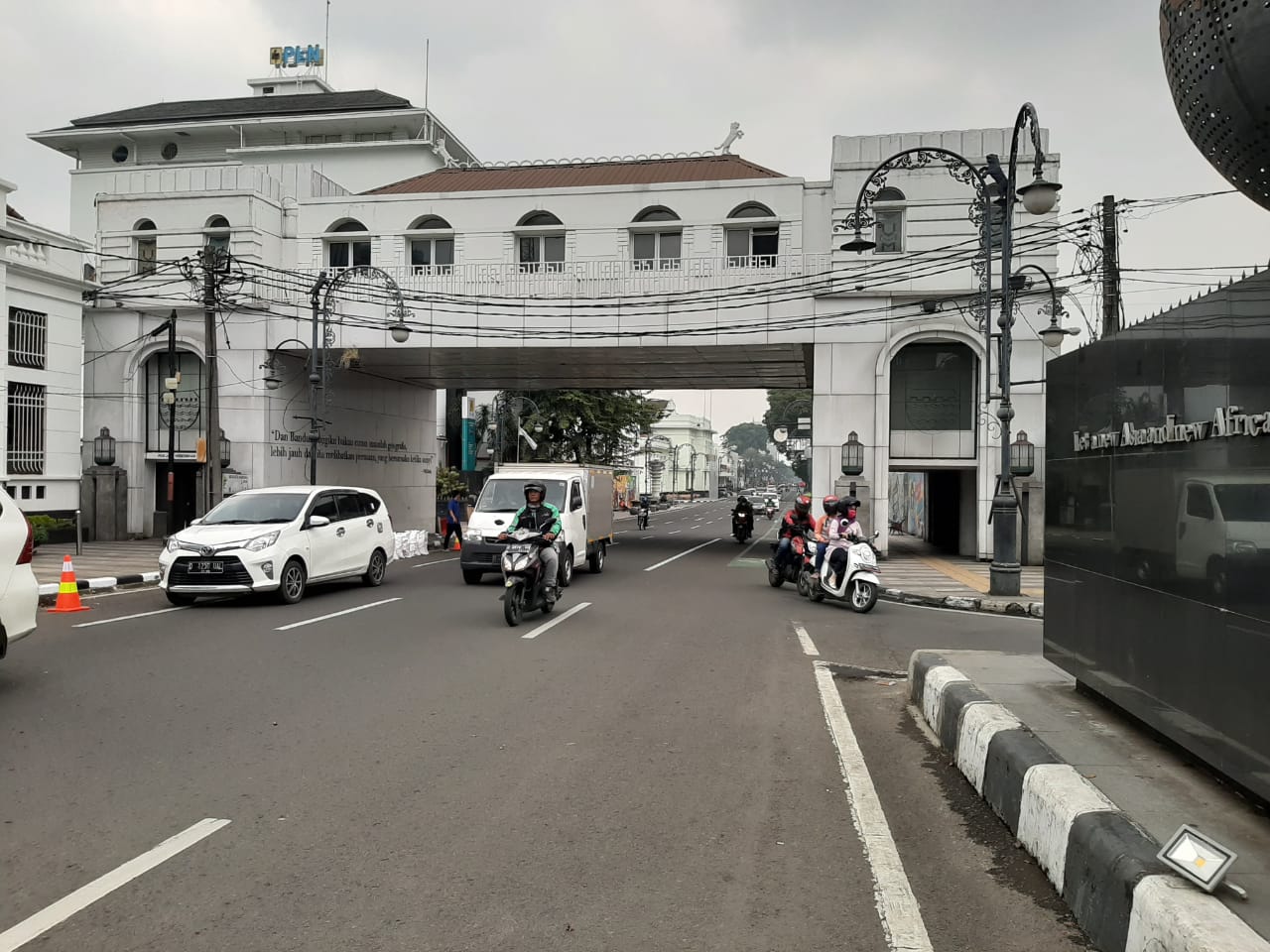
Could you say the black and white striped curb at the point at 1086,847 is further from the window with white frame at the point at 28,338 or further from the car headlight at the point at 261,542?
the window with white frame at the point at 28,338

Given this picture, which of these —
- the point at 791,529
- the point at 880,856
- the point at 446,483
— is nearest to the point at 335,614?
the point at 791,529

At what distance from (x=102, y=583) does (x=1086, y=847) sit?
53.1 ft

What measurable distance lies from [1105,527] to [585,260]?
22.5 m

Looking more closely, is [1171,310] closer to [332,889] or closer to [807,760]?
[807,760]

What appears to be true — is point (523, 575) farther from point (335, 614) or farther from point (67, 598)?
point (67, 598)

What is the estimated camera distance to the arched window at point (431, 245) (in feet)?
91.5

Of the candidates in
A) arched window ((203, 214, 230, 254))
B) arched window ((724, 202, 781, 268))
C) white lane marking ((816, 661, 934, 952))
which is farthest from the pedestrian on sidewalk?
white lane marking ((816, 661, 934, 952))

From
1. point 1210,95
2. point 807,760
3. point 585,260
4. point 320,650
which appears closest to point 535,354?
point 585,260

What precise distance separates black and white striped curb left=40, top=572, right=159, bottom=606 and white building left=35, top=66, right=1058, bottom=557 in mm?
→ 8415

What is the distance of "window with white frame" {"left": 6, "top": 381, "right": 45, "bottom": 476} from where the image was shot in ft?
78.9

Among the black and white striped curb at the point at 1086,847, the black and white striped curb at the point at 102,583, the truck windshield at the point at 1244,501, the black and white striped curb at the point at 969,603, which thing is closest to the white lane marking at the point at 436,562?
the black and white striped curb at the point at 102,583

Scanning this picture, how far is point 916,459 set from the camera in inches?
970

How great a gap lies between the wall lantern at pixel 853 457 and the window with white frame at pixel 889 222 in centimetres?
491

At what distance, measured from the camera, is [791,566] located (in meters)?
17.5
